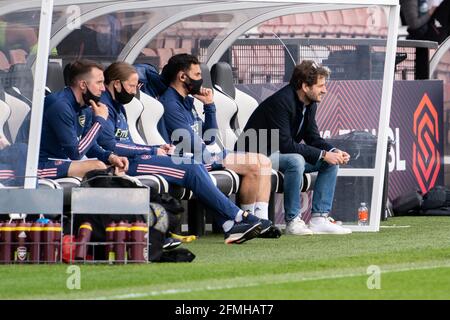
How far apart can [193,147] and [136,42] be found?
1786 millimetres

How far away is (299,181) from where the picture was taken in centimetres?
1402

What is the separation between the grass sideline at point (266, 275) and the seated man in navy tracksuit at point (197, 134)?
967 mm

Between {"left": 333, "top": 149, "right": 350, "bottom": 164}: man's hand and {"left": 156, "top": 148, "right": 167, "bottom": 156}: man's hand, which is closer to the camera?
{"left": 156, "top": 148, "right": 167, "bottom": 156}: man's hand

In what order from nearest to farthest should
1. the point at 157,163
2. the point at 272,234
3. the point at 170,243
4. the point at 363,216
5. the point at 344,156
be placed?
1. the point at 170,243
2. the point at 157,163
3. the point at 272,234
4. the point at 344,156
5. the point at 363,216

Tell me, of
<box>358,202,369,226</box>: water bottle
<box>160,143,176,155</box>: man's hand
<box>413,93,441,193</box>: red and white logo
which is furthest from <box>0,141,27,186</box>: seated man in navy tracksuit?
<box>413,93,441,193</box>: red and white logo

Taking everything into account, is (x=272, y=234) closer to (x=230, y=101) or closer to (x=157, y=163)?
(x=157, y=163)

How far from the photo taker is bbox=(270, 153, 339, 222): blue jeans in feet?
45.9

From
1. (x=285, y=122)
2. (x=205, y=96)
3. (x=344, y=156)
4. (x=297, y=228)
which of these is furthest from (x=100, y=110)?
(x=344, y=156)

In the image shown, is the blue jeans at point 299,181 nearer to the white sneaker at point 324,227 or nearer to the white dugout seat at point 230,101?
the white sneaker at point 324,227

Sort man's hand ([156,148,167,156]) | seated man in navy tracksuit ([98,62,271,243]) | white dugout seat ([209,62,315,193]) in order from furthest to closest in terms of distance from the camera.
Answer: white dugout seat ([209,62,315,193])
man's hand ([156,148,167,156])
seated man in navy tracksuit ([98,62,271,243])

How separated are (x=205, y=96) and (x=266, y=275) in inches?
188

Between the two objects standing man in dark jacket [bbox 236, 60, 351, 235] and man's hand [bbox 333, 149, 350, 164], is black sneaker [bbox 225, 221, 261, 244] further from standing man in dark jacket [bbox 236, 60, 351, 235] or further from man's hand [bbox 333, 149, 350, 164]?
man's hand [bbox 333, 149, 350, 164]

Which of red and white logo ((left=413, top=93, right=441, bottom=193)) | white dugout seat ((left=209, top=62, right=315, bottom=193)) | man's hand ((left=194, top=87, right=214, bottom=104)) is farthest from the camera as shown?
red and white logo ((left=413, top=93, right=441, bottom=193))

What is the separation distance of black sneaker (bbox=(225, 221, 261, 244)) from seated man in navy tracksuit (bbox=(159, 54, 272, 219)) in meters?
1.06
